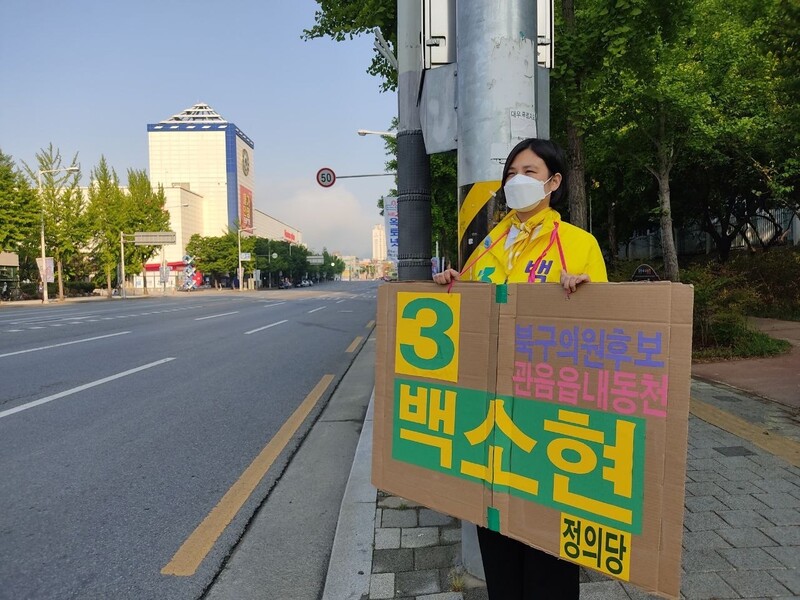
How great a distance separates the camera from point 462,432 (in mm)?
1734

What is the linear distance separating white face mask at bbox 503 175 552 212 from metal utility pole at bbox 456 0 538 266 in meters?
0.56

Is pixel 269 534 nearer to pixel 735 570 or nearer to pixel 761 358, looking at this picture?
pixel 735 570

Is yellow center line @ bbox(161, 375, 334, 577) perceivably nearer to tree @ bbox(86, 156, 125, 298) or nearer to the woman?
the woman

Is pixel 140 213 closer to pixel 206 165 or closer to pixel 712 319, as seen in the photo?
pixel 712 319

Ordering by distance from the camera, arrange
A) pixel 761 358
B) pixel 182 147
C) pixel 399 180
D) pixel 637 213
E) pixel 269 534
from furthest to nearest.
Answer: pixel 182 147 < pixel 637 213 < pixel 761 358 < pixel 399 180 < pixel 269 534

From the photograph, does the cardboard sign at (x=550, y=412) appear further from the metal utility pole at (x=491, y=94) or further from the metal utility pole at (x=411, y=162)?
the metal utility pole at (x=411, y=162)

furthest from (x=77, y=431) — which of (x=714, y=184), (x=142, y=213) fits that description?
(x=142, y=213)

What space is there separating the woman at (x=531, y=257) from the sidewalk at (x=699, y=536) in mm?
625

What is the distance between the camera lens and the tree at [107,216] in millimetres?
44719

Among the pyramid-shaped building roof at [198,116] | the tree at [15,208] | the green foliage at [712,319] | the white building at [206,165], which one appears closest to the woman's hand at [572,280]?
the green foliage at [712,319]

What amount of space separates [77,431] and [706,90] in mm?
15338

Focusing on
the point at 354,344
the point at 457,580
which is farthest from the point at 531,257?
the point at 354,344

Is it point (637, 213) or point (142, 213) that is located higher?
point (142, 213)

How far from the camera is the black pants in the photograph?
1675 mm
